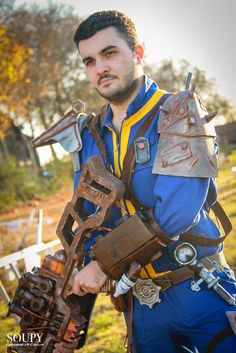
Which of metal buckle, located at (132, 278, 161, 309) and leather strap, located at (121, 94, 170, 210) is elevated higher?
leather strap, located at (121, 94, 170, 210)

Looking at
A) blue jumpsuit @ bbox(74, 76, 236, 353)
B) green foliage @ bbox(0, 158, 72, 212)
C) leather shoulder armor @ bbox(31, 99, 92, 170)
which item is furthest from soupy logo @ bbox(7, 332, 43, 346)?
green foliage @ bbox(0, 158, 72, 212)

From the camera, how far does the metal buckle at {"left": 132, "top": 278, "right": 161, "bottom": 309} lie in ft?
7.48

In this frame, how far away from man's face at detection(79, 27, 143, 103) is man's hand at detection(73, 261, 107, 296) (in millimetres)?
1014

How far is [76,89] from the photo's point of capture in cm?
2666

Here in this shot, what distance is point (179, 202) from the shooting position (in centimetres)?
194

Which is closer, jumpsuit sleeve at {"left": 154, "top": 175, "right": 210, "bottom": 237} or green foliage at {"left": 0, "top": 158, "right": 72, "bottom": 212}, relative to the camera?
jumpsuit sleeve at {"left": 154, "top": 175, "right": 210, "bottom": 237}

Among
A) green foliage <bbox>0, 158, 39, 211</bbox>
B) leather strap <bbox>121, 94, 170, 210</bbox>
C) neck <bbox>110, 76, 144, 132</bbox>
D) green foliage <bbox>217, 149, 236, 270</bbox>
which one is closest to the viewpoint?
leather strap <bbox>121, 94, 170, 210</bbox>

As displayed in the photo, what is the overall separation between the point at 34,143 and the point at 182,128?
1224 millimetres

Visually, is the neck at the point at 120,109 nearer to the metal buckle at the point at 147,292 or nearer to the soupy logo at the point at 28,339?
the metal buckle at the point at 147,292

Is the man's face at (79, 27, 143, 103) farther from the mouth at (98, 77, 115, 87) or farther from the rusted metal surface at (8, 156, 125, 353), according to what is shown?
the rusted metal surface at (8, 156, 125, 353)

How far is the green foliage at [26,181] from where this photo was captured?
20.0 m

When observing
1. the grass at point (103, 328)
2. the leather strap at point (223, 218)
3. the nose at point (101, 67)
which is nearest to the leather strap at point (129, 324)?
the leather strap at point (223, 218)

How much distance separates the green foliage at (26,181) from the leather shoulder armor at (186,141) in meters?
18.7

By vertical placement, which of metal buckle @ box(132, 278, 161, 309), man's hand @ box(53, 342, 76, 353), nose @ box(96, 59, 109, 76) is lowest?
man's hand @ box(53, 342, 76, 353)
